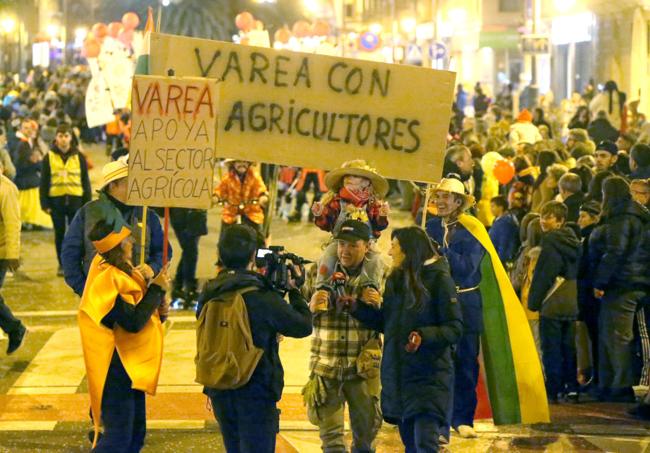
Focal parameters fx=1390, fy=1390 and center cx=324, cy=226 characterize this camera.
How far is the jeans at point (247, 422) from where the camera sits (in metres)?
6.57

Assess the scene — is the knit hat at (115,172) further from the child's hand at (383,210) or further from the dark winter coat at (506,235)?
the dark winter coat at (506,235)

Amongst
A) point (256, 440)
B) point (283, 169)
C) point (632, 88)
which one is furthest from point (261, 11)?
point (256, 440)

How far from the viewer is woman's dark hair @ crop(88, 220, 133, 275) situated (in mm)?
6996

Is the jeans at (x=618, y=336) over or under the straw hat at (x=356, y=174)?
under

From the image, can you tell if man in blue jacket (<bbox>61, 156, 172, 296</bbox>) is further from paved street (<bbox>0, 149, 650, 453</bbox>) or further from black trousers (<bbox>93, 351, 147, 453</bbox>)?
black trousers (<bbox>93, 351, 147, 453</bbox>)

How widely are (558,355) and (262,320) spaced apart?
412 cm

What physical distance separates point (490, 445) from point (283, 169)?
47.1 feet

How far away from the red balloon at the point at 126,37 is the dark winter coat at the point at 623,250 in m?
24.3

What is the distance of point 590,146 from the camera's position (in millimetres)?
16359

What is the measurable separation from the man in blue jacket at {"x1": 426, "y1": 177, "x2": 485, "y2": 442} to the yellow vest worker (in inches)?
316

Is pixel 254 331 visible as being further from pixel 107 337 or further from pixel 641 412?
pixel 641 412

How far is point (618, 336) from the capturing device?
1012 centimetres

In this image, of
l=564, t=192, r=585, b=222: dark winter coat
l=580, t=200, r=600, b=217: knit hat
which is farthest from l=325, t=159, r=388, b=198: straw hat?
l=564, t=192, r=585, b=222: dark winter coat

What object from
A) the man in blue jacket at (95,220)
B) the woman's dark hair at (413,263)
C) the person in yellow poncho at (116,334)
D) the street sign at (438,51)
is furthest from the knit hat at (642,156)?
the street sign at (438,51)
